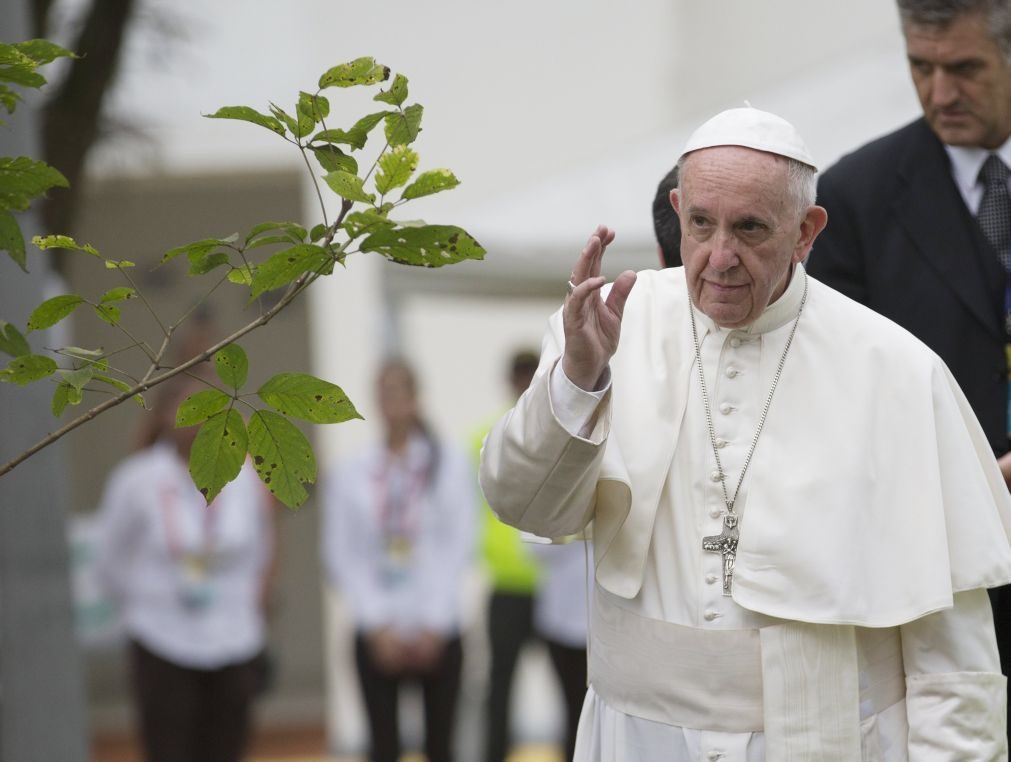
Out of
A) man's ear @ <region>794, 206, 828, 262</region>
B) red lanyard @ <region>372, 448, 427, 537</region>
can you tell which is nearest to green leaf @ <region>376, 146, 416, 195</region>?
man's ear @ <region>794, 206, 828, 262</region>

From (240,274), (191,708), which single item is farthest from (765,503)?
(191,708)

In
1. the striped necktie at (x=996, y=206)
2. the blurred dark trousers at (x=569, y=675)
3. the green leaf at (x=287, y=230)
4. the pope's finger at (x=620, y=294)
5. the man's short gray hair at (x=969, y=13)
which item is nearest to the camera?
the green leaf at (x=287, y=230)

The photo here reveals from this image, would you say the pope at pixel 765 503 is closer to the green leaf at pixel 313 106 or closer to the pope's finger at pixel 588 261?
the pope's finger at pixel 588 261

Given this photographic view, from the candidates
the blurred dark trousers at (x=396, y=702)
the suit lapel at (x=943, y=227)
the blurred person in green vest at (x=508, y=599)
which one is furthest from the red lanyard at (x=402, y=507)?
the suit lapel at (x=943, y=227)

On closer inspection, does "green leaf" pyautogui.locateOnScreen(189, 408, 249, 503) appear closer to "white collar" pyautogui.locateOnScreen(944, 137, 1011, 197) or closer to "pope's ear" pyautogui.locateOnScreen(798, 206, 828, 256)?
"pope's ear" pyautogui.locateOnScreen(798, 206, 828, 256)

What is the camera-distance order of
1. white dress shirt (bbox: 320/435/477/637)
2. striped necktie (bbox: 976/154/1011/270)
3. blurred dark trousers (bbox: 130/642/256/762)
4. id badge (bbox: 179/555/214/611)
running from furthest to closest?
white dress shirt (bbox: 320/435/477/637) → id badge (bbox: 179/555/214/611) → blurred dark trousers (bbox: 130/642/256/762) → striped necktie (bbox: 976/154/1011/270)

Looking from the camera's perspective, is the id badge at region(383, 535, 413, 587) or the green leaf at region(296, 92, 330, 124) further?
the id badge at region(383, 535, 413, 587)

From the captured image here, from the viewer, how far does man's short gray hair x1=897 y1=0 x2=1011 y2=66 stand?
3.49 metres

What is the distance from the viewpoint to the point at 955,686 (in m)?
2.79

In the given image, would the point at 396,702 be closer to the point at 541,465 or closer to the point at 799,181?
the point at 541,465

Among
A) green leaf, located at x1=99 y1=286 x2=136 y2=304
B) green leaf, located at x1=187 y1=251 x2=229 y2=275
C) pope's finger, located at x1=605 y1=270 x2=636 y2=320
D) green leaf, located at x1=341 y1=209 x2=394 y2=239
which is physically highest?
green leaf, located at x1=341 y1=209 x2=394 y2=239

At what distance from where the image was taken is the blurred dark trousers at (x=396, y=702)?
727 cm

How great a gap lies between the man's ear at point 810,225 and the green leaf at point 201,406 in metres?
0.95

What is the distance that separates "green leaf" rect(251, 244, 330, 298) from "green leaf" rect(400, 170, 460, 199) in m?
0.16
